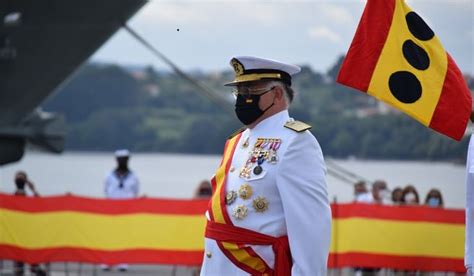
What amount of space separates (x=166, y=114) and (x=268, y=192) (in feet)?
117

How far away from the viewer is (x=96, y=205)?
524 inches

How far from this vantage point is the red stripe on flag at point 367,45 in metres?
6.69

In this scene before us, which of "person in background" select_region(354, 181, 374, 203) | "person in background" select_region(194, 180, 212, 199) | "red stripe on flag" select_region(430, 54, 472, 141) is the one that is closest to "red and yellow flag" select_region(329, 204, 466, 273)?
"person in background" select_region(194, 180, 212, 199)

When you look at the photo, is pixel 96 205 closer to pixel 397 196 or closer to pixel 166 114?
pixel 397 196

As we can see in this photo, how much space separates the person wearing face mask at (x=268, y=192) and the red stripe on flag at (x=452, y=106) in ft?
3.58

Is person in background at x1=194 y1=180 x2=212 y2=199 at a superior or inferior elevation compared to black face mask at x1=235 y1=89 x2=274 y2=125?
inferior

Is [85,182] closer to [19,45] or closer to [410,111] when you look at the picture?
[19,45]

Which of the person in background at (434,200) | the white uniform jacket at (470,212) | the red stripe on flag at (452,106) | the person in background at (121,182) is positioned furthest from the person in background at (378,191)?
the red stripe on flag at (452,106)

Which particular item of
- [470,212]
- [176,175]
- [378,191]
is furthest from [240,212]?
[176,175]

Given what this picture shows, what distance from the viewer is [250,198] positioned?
5898mm

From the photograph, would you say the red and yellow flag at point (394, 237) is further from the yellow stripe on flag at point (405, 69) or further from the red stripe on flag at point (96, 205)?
the yellow stripe on flag at point (405, 69)

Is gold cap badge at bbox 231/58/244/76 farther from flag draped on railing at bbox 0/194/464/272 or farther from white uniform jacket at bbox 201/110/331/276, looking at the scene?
flag draped on railing at bbox 0/194/464/272

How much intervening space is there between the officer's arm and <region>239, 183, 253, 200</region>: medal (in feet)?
0.55

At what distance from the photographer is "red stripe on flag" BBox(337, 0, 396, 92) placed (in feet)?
21.9
